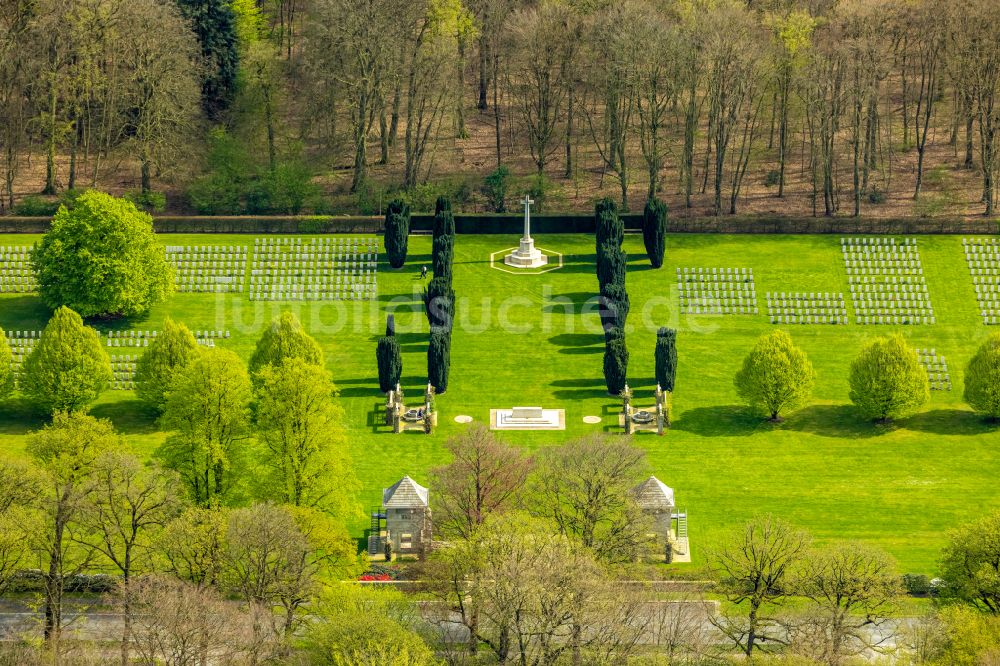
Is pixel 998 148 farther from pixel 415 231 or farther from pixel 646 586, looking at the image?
pixel 646 586

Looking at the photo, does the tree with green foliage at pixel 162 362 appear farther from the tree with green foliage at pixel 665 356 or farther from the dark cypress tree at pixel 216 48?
the dark cypress tree at pixel 216 48

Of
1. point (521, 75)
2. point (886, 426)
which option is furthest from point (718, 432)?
point (521, 75)

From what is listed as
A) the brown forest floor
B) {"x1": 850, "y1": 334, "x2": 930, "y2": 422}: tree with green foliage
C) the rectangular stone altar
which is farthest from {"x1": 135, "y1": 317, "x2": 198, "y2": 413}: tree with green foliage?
{"x1": 850, "y1": 334, "x2": 930, "y2": 422}: tree with green foliage

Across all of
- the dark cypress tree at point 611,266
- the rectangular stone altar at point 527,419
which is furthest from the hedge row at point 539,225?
the rectangular stone altar at point 527,419

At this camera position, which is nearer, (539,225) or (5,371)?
(5,371)

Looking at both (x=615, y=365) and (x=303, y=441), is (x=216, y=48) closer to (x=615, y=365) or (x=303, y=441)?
(x=615, y=365)

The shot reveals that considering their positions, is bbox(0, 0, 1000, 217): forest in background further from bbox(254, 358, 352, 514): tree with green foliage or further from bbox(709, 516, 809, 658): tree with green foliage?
bbox(709, 516, 809, 658): tree with green foliage

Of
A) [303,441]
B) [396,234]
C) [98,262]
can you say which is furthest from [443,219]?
[303,441]
